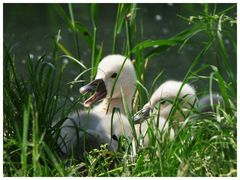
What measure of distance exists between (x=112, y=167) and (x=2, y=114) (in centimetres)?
57

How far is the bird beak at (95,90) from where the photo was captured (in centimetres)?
470

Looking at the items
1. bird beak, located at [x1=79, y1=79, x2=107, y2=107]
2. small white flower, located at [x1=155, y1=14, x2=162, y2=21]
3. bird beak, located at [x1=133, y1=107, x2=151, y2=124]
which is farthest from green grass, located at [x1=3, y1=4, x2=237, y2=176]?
small white flower, located at [x1=155, y1=14, x2=162, y2=21]

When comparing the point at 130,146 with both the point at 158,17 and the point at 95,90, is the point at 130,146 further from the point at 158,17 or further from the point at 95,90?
the point at 158,17

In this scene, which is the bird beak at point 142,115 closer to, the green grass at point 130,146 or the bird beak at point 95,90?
the green grass at point 130,146

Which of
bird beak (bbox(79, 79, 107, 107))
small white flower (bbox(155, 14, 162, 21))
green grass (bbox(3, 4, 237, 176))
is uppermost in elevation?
small white flower (bbox(155, 14, 162, 21))

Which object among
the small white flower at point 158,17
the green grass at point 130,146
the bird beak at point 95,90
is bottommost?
the green grass at point 130,146

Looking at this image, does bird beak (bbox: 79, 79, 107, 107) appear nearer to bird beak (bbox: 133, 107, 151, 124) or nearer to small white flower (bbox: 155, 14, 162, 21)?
bird beak (bbox: 133, 107, 151, 124)

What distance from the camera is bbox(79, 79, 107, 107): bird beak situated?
4703mm

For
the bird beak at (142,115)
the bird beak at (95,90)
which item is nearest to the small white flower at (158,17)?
the bird beak at (95,90)

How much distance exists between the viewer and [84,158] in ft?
12.3

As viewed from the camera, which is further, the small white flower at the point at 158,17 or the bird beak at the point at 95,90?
the small white flower at the point at 158,17

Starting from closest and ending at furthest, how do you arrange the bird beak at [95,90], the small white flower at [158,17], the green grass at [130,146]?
the green grass at [130,146] → the bird beak at [95,90] → the small white flower at [158,17]

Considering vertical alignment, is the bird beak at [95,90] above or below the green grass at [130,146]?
above

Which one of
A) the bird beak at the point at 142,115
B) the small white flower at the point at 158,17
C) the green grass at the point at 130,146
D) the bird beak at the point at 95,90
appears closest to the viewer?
the green grass at the point at 130,146
